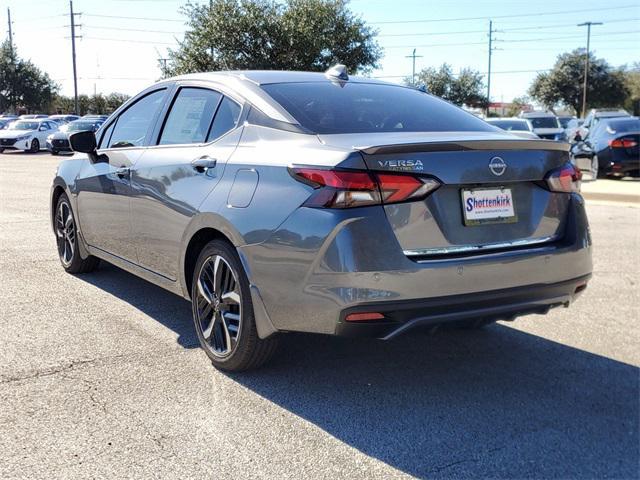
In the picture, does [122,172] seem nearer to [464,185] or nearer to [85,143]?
[85,143]

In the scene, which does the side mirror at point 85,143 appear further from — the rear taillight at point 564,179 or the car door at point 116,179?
the rear taillight at point 564,179

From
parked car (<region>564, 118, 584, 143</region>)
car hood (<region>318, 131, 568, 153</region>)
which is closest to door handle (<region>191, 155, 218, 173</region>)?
car hood (<region>318, 131, 568, 153</region>)

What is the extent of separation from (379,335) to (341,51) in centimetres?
3703

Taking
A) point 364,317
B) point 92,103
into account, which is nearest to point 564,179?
point 364,317

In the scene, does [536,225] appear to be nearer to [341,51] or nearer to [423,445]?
[423,445]

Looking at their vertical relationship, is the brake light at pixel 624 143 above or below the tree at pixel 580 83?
below

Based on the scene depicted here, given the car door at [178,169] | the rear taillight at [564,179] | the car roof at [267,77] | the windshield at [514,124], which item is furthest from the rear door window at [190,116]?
the windshield at [514,124]

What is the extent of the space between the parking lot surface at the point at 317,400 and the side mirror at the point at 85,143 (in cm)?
118

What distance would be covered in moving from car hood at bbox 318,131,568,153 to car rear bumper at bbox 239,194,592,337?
1.16ft

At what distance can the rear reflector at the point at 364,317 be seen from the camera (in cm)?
320

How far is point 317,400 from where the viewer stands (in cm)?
360

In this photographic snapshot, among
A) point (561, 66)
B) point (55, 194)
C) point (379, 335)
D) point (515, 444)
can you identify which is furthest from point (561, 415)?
point (561, 66)

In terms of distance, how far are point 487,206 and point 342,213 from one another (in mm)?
758

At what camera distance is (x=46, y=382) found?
380 centimetres
